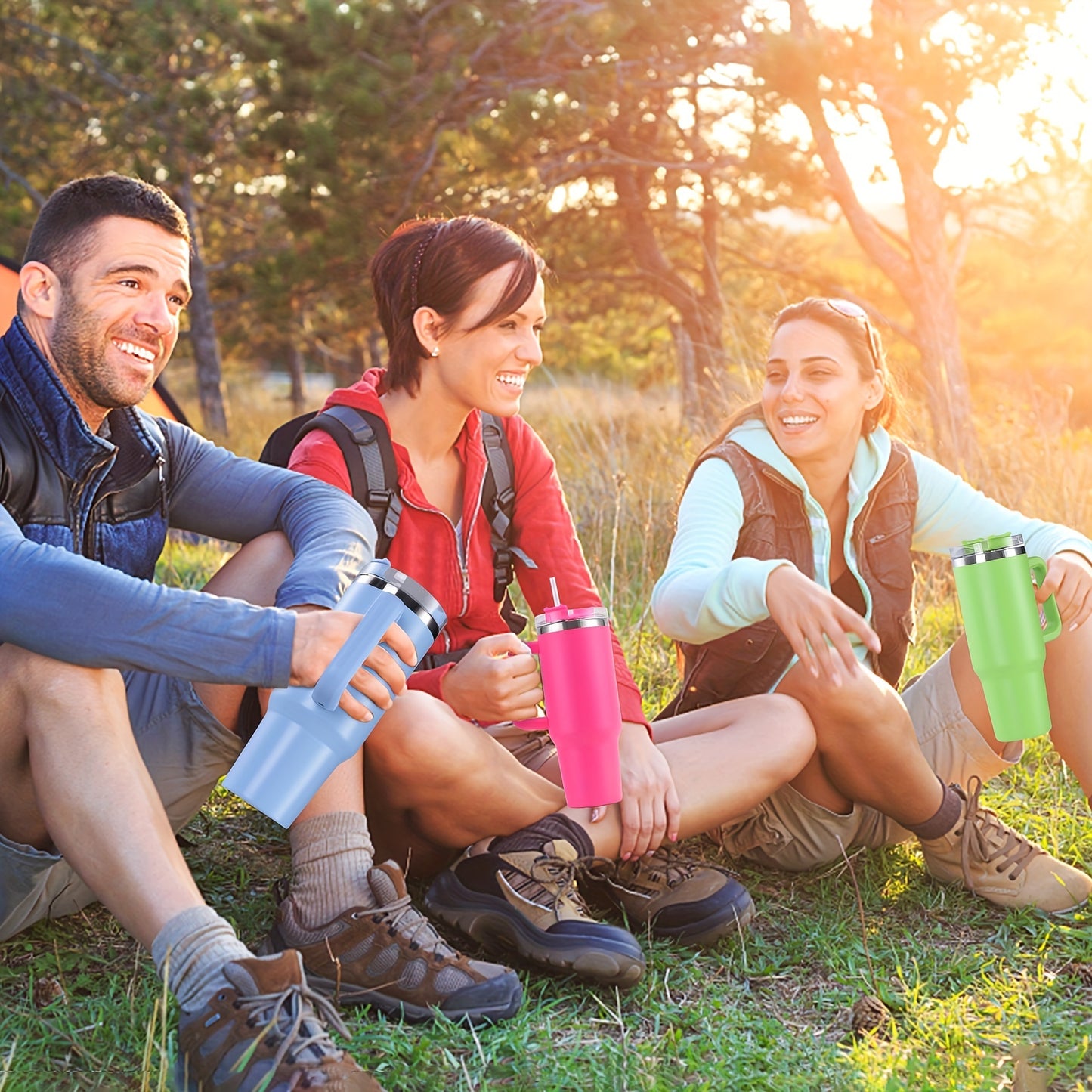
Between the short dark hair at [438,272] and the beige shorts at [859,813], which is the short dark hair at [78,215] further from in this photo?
the beige shorts at [859,813]

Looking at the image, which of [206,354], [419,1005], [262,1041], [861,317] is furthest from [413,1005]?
[206,354]

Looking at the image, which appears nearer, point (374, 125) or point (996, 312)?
point (374, 125)

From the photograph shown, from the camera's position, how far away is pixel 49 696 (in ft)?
5.78

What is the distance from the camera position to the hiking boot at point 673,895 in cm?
227

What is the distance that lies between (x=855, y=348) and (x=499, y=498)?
86 centimetres

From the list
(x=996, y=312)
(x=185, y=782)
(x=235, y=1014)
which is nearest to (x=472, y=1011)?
(x=235, y=1014)

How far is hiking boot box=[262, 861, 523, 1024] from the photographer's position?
76.2 inches

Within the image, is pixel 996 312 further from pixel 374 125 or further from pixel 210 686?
pixel 210 686

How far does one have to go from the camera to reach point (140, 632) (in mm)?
1737

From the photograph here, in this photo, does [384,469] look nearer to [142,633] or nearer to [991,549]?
[142,633]

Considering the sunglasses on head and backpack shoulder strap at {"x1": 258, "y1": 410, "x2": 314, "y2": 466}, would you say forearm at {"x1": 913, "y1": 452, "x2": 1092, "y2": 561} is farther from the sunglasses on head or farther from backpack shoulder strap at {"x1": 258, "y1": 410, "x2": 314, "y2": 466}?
backpack shoulder strap at {"x1": 258, "y1": 410, "x2": 314, "y2": 466}

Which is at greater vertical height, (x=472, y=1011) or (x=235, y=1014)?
(x=235, y=1014)

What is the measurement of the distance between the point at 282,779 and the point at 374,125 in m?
7.98

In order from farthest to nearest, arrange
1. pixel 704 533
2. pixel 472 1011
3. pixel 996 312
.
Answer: pixel 996 312, pixel 704 533, pixel 472 1011
